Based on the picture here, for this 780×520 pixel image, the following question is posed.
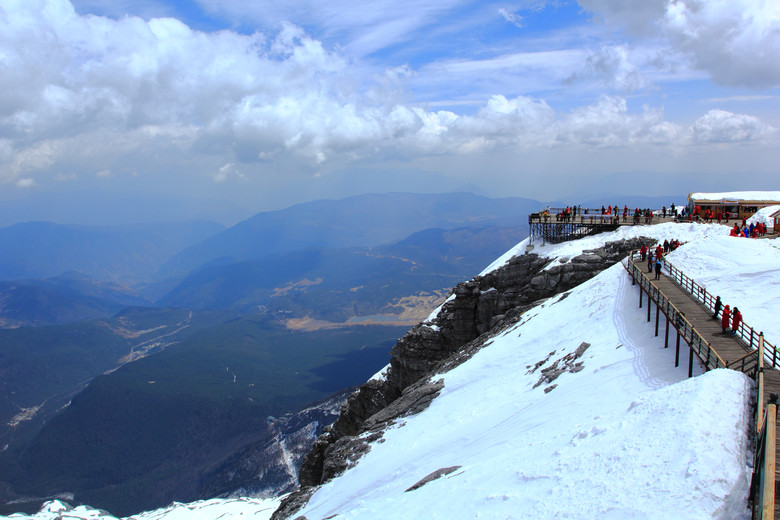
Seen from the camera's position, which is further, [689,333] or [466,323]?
[466,323]

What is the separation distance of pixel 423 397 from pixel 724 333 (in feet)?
55.9

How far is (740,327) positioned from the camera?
19.0 m

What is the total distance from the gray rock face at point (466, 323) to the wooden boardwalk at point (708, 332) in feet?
40.4

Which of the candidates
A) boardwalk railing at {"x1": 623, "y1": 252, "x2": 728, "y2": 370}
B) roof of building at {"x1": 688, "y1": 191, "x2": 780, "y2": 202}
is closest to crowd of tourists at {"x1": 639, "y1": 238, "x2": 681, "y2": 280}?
boardwalk railing at {"x1": 623, "y1": 252, "x2": 728, "y2": 370}

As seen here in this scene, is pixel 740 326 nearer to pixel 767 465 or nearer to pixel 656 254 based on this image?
pixel 656 254

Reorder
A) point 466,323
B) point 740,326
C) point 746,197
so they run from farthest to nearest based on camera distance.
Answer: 1. point 746,197
2. point 466,323
3. point 740,326

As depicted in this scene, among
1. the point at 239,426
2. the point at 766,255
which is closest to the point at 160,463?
the point at 239,426

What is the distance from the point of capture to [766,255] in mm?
28828

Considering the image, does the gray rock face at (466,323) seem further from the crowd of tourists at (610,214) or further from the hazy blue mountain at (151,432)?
the hazy blue mountain at (151,432)

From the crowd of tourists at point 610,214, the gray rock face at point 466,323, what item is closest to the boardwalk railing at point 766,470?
the gray rock face at point 466,323

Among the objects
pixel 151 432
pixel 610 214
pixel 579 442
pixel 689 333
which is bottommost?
pixel 151 432

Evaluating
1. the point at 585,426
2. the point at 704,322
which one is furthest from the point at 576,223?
the point at 585,426

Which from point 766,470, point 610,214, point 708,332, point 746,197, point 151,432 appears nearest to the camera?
point 766,470

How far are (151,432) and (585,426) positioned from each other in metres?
156
